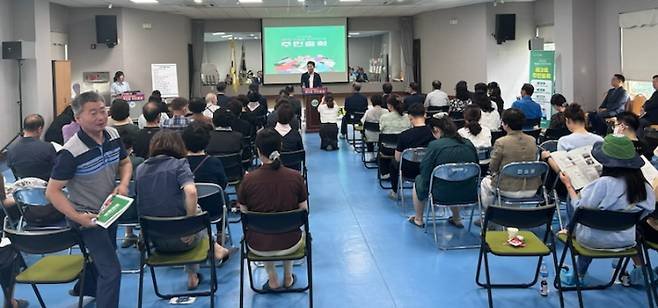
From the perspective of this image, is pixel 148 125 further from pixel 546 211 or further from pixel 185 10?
pixel 185 10

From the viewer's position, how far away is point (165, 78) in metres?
14.6

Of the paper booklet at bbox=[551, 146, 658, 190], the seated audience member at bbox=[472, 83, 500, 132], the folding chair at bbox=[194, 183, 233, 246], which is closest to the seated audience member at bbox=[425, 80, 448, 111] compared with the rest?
the seated audience member at bbox=[472, 83, 500, 132]

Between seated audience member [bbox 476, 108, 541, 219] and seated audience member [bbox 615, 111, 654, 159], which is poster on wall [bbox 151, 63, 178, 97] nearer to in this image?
seated audience member [bbox 476, 108, 541, 219]

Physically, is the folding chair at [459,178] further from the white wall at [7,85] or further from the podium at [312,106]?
the white wall at [7,85]

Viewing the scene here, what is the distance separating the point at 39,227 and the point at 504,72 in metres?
12.5

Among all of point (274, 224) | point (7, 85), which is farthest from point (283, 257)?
point (7, 85)

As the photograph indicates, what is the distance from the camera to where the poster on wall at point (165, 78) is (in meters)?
14.4

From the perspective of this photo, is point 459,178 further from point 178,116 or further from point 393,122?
point 178,116

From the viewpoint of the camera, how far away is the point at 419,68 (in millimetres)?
17422

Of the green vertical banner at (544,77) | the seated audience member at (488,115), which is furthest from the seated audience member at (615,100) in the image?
the seated audience member at (488,115)

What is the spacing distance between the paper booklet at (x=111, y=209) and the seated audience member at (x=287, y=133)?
3.13 m

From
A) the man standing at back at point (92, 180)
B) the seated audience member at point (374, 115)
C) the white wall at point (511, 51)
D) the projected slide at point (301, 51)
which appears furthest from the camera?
the projected slide at point (301, 51)

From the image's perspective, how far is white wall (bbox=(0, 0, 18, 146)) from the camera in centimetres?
1009

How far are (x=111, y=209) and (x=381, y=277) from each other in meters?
2.15
